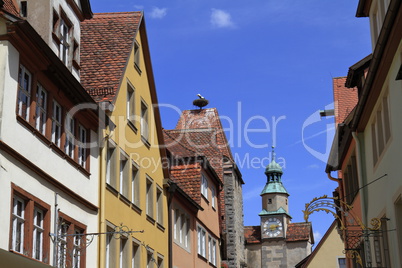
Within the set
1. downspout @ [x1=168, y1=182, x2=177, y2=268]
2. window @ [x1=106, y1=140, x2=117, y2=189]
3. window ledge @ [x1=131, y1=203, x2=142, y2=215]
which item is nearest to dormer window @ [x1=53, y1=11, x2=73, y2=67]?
window @ [x1=106, y1=140, x2=117, y2=189]

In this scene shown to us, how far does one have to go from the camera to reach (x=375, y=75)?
17.0 meters

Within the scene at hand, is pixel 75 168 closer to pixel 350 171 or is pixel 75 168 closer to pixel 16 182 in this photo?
pixel 16 182

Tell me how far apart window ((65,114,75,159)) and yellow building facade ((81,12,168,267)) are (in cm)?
199

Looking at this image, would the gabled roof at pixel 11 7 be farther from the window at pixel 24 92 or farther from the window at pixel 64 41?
the window at pixel 64 41

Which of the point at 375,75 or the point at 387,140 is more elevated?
the point at 375,75

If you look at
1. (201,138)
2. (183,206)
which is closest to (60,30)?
(183,206)

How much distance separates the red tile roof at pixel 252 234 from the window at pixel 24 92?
306 feet

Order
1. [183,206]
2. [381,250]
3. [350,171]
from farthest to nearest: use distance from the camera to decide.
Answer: [183,206] < [350,171] < [381,250]

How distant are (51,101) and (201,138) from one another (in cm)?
3289

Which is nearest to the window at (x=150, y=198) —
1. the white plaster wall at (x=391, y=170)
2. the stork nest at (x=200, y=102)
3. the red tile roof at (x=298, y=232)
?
the white plaster wall at (x=391, y=170)

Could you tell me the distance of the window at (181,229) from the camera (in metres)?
30.4

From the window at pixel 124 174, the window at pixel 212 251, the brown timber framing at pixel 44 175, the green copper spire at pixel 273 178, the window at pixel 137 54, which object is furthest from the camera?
the green copper spire at pixel 273 178

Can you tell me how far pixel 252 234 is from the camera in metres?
110

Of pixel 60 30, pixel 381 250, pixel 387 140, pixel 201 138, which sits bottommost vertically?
pixel 381 250
